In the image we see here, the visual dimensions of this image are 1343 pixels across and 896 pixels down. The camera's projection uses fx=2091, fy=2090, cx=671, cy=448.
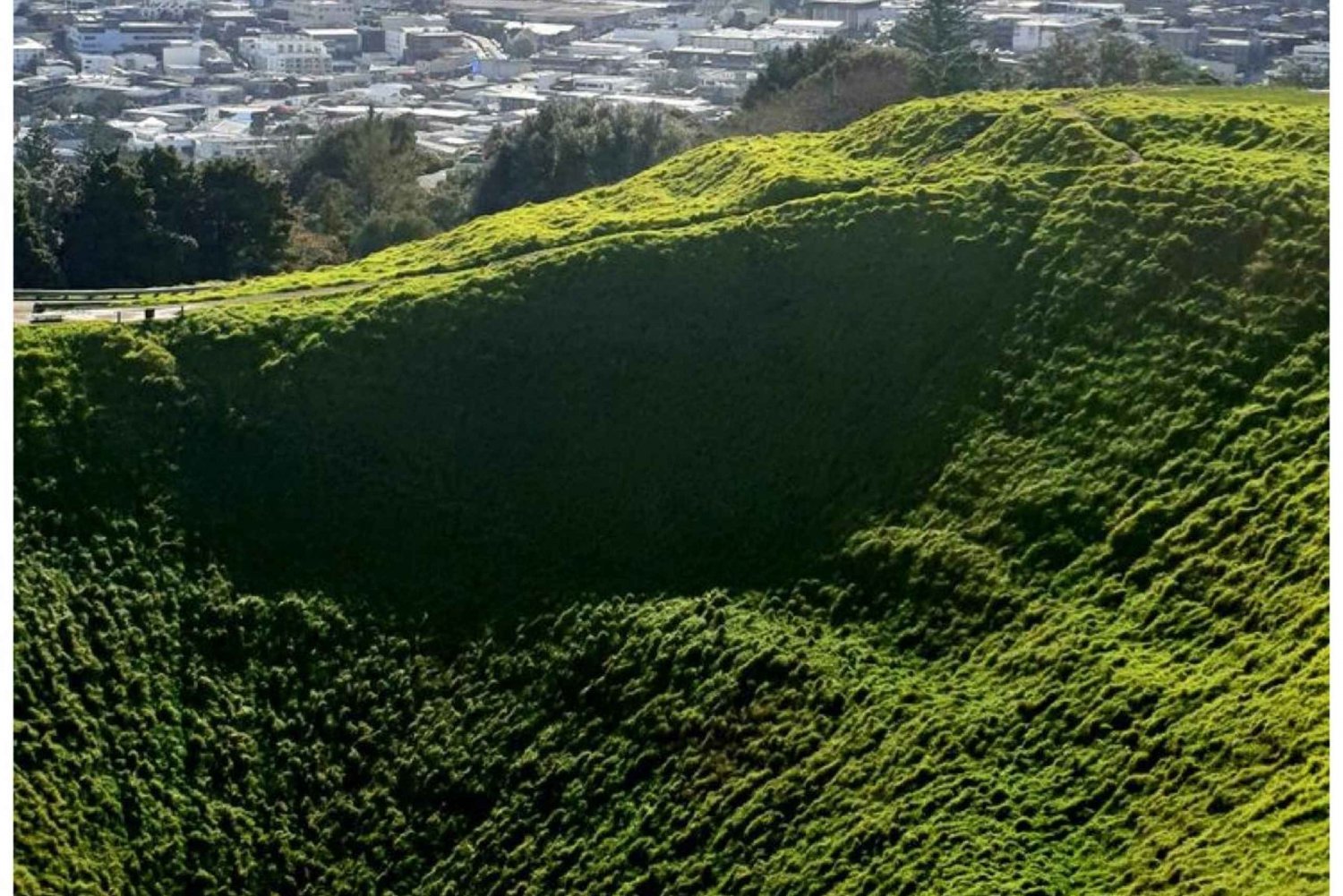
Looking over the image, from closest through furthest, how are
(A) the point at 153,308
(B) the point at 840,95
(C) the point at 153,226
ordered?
(A) the point at 153,308, (C) the point at 153,226, (B) the point at 840,95

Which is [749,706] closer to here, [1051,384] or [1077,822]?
[1077,822]

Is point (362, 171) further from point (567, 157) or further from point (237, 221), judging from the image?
point (237, 221)

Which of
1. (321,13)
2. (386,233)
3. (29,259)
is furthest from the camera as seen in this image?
(321,13)

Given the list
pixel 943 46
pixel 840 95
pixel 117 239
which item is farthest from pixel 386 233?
pixel 943 46

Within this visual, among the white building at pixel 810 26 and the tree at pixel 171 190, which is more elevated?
the white building at pixel 810 26

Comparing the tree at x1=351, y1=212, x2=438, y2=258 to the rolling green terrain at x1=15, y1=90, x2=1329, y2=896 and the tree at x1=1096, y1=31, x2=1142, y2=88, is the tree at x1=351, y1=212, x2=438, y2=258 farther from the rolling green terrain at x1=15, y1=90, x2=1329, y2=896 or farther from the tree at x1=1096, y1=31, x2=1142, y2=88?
the tree at x1=1096, y1=31, x2=1142, y2=88

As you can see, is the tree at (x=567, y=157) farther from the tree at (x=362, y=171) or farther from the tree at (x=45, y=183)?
the tree at (x=45, y=183)

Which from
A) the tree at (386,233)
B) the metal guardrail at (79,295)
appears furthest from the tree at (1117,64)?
the metal guardrail at (79,295)
